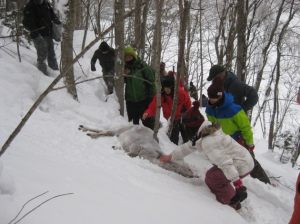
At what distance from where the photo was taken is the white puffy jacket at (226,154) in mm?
4218

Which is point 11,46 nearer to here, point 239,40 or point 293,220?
point 239,40

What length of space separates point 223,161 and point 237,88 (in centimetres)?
171

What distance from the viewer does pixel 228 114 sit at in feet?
15.9

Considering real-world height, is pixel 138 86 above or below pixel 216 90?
below

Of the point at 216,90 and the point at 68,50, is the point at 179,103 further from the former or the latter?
the point at 68,50

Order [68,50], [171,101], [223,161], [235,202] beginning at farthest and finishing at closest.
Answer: [68,50] < [171,101] < [235,202] < [223,161]

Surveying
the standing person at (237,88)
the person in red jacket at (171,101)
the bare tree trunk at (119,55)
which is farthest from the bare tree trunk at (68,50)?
the standing person at (237,88)

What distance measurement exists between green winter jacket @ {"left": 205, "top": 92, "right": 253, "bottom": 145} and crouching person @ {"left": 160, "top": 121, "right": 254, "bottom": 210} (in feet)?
1.85

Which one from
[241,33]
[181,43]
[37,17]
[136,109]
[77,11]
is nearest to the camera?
[181,43]

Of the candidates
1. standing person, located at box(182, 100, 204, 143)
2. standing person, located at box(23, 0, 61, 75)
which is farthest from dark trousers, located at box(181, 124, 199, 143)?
standing person, located at box(23, 0, 61, 75)

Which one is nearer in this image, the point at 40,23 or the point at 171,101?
the point at 171,101

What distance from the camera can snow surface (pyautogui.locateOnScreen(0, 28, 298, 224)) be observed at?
2758 mm

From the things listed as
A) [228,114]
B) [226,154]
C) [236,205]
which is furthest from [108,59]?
[236,205]

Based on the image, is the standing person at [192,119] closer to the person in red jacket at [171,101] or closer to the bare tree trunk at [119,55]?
the person in red jacket at [171,101]
